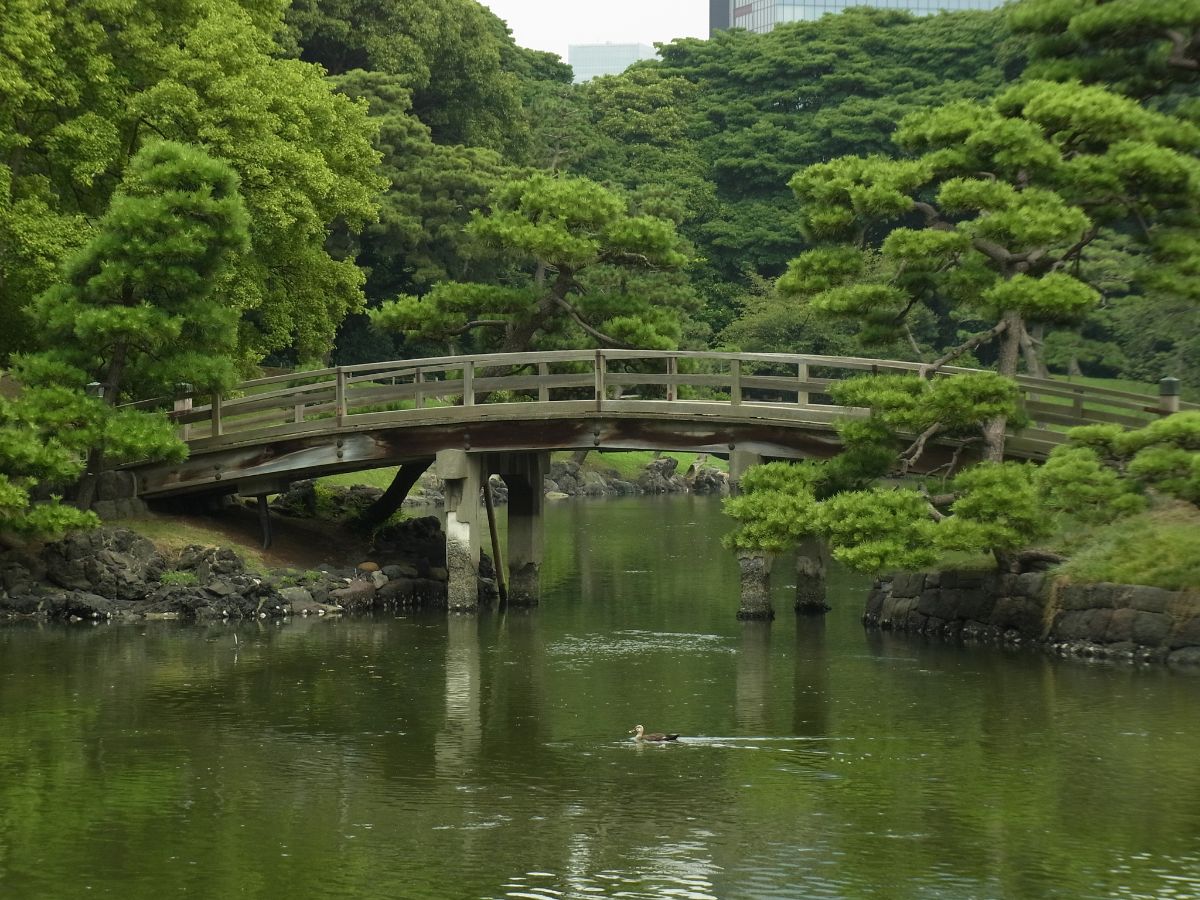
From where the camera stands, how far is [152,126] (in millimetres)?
36281

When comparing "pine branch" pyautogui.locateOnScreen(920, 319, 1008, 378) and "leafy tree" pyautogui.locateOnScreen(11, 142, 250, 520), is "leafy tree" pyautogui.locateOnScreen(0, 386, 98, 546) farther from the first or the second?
"pine branch" pyautogui.locateOnScreen(920, 319, 1008, 378)

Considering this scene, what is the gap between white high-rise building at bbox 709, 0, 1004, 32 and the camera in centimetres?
15725

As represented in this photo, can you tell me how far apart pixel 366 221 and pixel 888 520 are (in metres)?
34.6

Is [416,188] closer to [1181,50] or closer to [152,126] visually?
[152,126]

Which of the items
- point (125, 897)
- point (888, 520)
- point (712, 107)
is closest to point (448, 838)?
point (125, 897)

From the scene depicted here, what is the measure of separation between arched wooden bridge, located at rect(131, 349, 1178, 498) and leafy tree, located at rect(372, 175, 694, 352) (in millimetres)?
1003

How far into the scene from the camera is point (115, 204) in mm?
31703

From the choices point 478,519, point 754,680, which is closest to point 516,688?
Result: point 754,680

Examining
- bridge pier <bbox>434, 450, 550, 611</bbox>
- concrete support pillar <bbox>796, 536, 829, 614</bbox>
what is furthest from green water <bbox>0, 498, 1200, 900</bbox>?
bridge pier <bbox>434, 450, 550, 611</bbox>

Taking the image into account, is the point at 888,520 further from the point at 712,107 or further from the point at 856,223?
the point at 712,107

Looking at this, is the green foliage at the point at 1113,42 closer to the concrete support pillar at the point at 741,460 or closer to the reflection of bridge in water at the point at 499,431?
the reflection of bridge in water at the point at 499,431

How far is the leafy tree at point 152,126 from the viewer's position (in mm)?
33625

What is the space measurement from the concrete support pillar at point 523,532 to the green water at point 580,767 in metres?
4.50

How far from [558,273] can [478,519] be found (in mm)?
5501
